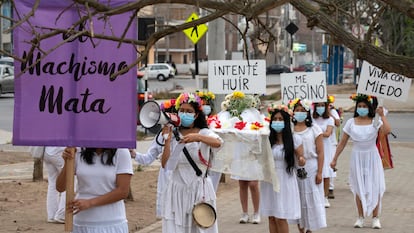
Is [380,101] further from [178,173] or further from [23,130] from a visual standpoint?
[23,130]

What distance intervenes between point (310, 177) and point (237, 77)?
5574 millimetres

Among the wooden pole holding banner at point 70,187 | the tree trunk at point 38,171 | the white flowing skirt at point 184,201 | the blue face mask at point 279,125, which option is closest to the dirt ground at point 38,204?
the tree trunk at point 38,171

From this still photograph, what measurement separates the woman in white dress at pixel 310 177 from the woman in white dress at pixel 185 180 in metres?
2.49

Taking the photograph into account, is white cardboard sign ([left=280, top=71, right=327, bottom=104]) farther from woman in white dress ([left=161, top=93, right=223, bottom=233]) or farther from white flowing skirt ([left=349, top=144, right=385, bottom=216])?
woman in white dress ([left=161, top=93, right=223, bottom=233])

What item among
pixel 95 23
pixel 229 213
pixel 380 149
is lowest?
pixel 229 213

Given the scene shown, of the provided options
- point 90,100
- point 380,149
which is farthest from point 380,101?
point 90,100

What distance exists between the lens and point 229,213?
1431 cm

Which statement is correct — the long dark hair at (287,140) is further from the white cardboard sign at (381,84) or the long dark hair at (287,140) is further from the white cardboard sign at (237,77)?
the white cardboard sign at (237,77)

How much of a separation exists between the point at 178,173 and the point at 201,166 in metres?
0.23

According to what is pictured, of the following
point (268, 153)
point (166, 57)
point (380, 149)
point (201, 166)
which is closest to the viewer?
point (201, 166)

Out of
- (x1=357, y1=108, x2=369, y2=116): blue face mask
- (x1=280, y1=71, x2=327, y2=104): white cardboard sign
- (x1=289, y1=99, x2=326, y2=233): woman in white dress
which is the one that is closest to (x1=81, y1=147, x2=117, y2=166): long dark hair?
(x1=289, y1=99, x2=326, y2=233): woman in white dress

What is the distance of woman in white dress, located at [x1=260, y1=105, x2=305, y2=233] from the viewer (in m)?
11.2

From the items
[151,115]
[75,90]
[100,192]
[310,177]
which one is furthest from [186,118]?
[310,177]

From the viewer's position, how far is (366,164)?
1340cm
